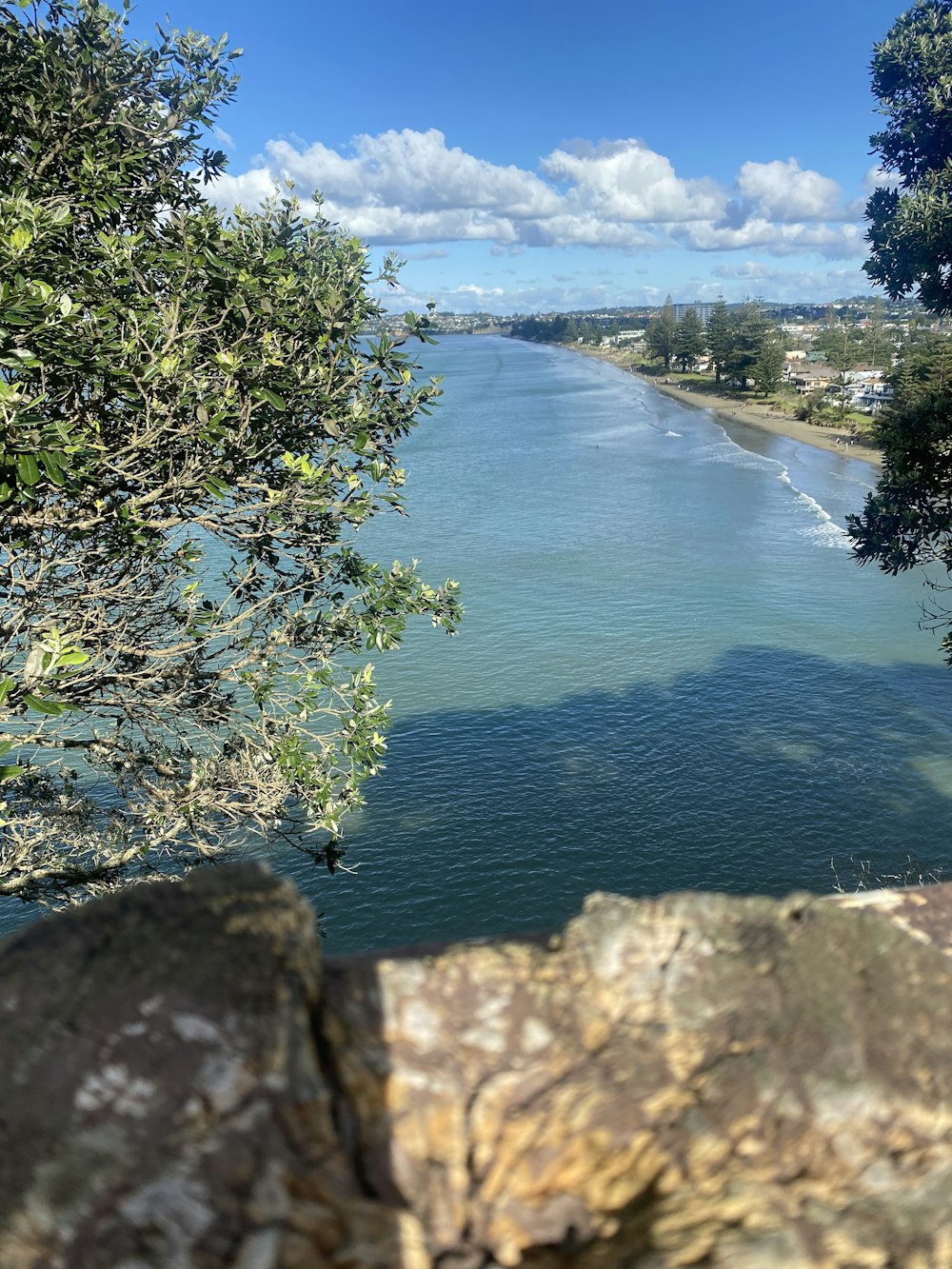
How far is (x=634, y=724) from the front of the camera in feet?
121

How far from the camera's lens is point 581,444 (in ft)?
366

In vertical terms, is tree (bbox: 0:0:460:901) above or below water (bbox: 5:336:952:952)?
above

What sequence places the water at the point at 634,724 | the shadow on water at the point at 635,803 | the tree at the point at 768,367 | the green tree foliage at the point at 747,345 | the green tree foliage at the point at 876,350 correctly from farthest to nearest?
1. the green tree foliage at the point at 876,350
2. the green tree foliage at the point at 747,345
3. the tree at the point at 768,367
4. the water at the point at 634,724
5. the shadow on water at the point at 635,803

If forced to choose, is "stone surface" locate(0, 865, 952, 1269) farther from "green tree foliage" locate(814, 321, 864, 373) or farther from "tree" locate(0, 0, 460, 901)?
"green tree foliage" locate(814, 321, 864, 373)

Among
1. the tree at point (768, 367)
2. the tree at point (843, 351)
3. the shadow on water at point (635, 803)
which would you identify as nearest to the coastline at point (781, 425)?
the tree at point (768, 367)

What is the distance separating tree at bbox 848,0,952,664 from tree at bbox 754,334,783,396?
428ft

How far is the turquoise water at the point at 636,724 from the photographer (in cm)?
2739

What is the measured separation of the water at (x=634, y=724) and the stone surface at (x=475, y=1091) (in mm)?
21500

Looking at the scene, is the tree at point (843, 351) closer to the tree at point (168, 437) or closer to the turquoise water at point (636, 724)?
the turquoise water at point (636, 724)

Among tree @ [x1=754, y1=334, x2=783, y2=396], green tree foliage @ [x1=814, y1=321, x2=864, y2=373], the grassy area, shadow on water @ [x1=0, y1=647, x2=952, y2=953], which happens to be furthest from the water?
green tree foliage @ [x1=814, y1=321, x2=864, y2=373]

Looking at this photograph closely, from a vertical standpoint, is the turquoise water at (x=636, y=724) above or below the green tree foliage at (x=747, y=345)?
below

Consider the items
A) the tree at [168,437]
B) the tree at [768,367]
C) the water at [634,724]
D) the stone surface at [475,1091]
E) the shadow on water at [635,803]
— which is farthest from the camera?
the tree at [768,367]

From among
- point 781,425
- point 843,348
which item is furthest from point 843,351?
point 781,425

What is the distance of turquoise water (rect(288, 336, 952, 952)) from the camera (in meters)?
27.4
